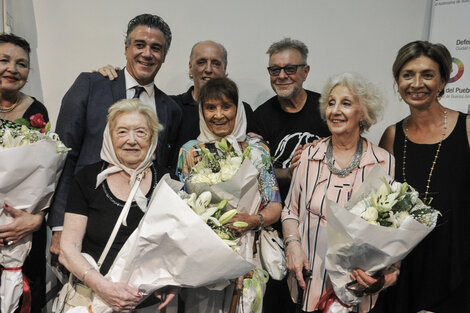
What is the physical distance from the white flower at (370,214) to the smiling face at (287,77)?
1.39m

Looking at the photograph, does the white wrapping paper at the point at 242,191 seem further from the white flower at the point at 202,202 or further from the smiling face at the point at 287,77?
the smiling face at the point at 287,77

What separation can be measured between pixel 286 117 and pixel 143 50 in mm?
1120

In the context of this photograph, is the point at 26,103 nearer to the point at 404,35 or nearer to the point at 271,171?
the point at 271,171

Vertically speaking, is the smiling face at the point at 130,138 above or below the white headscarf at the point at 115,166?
above

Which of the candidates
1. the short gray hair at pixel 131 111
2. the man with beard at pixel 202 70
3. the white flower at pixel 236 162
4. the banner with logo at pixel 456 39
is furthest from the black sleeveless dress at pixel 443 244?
the banner with logo at pixel 456 39

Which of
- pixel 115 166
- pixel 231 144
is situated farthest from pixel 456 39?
pixel 115 166

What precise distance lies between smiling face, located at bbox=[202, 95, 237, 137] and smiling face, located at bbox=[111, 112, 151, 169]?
43cm

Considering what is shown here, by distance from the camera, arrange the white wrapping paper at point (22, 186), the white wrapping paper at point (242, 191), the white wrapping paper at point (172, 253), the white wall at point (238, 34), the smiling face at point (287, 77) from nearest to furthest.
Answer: the white wrapping paper at point (172, 253) < the white wrapping paper at point (242, 191) < the white wrapping paper at point (22, 186) < the smiling face at point (287, 77) < the white wall at point (238, 34)

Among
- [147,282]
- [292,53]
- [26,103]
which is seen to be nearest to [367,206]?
[147,282]

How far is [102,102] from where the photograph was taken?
2420mm

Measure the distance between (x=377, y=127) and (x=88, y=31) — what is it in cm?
306

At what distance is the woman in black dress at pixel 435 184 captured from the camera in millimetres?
2217

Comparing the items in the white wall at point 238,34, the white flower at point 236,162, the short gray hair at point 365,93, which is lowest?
the white flower at point 236,162

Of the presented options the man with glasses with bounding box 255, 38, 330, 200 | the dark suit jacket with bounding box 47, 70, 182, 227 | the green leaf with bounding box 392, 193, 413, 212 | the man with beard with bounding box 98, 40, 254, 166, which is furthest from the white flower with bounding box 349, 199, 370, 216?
the man with beard with bounding box 98, 40, 254, 166
